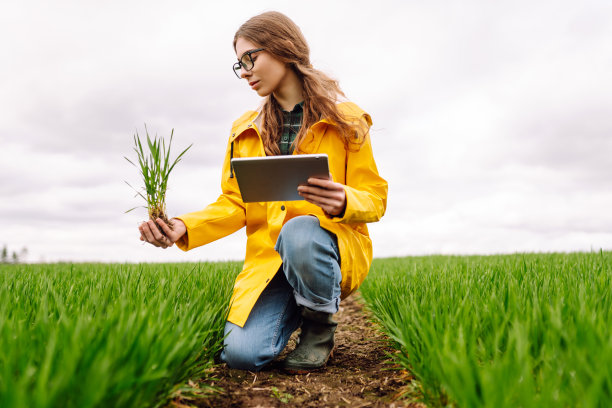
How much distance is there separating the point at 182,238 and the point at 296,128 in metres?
1.03

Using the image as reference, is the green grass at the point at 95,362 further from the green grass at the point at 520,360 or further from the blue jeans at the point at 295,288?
the green grass at the point at 520,360

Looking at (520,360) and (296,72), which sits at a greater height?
(296,72)

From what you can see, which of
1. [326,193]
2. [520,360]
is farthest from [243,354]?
[520,360]

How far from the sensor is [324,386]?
7.84 feet

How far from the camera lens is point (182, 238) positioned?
→ 8.88 feet

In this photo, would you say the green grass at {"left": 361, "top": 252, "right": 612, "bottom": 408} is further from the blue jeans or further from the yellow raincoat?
the yellow raincoat

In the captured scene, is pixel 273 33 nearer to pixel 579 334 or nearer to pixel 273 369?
pixel 273 369

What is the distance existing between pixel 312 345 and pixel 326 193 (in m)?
1.00

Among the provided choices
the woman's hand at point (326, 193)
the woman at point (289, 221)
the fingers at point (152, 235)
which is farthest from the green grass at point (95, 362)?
the woman's hand at point (326, 193)

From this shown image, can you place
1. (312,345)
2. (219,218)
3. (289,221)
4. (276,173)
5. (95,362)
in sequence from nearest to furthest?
(95,362) < (276,173) < (289,221) < (312,345) < (219,218)

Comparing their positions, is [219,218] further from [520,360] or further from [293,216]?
[520,360]

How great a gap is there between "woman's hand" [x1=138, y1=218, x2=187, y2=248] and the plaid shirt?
85 cm

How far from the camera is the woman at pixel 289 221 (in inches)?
101

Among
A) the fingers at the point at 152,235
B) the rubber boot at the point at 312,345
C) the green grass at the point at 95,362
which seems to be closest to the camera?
the green grass at the point at 95,362
